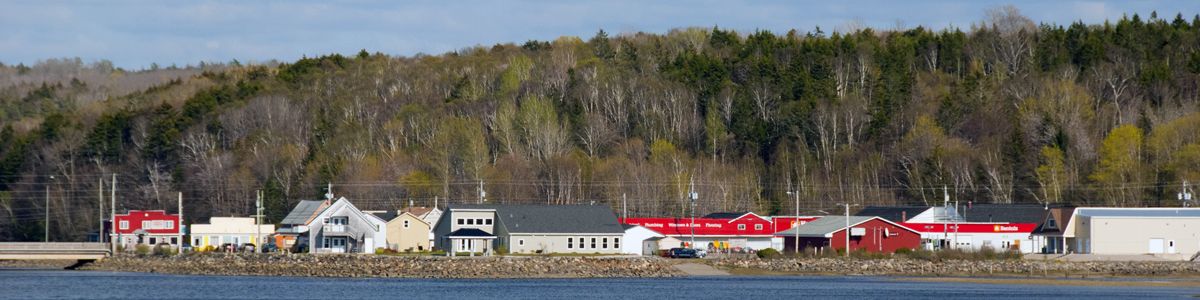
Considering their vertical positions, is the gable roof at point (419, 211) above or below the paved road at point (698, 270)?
above

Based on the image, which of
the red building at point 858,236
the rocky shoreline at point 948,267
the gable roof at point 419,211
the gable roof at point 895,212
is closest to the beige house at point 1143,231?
the rocky shoreline at point 948,267

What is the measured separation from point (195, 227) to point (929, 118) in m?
52.0

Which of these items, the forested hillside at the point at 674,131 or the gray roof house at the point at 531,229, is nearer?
the gray roof house at the point at 531,229

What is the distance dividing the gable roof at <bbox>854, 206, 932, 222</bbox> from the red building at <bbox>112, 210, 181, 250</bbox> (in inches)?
1571

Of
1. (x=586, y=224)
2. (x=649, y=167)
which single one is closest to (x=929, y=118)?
(x=649, y=167)

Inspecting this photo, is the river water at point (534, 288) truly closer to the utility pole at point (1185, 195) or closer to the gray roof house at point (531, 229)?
the gray roof house at point (531, 229)

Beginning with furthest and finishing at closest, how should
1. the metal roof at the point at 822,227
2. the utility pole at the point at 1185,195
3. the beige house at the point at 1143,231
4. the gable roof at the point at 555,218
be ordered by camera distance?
the utility pole at the point at 1185,195, the metal roof at the point at 822,227, the gable roof at the point at 555,218, the beige house at the point at 1143,231

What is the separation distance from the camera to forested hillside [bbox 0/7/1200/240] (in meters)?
112

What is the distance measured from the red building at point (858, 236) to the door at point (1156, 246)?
11.4 meters

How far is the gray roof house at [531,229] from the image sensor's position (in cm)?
8581

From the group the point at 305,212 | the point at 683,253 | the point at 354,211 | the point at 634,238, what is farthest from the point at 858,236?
the point at 305,212

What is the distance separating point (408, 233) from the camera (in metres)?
90.3

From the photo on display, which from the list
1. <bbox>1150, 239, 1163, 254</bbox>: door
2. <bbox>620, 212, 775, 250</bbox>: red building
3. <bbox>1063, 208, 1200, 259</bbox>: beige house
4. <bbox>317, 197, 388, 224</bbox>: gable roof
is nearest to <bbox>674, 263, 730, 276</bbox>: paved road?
<bbox>620, 212, 775, 250</bbox>: red building

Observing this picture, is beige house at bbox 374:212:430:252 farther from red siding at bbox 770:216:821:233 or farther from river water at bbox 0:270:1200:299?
red siding at bbox 770:216:821:233
